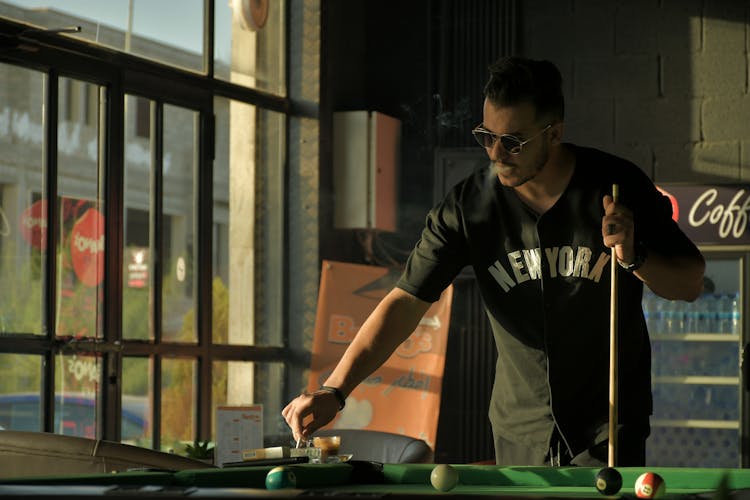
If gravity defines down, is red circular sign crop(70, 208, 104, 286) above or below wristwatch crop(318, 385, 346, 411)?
above

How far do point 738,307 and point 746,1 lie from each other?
1.64 m

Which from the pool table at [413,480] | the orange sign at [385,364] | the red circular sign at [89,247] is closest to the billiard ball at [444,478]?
the pool table at [413,480]

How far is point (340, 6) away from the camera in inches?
280

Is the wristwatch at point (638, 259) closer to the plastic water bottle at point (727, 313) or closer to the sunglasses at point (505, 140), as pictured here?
the sunglasses at point (505, 140)

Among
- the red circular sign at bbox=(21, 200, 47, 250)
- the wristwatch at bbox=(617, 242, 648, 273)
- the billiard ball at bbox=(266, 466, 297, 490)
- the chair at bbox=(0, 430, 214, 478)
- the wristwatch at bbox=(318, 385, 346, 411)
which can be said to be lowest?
the chair at bbox=(0, 430, 214, 478)

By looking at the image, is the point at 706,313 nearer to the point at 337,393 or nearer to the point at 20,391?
the point at 20,391

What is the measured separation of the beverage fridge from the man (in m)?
3.69

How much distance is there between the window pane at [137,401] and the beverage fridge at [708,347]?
280 cm

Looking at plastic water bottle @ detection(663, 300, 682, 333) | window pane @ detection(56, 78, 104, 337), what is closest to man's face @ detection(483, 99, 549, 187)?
window pane @ detection(56, 78, 104, 337)

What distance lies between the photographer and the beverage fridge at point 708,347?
21.6 feet

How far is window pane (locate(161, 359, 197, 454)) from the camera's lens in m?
5.81

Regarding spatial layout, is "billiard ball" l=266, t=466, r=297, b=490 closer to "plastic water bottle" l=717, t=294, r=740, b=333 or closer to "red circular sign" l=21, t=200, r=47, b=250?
"red circular sign" l=21, t=200, r=47, b=250

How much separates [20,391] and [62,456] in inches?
70.6

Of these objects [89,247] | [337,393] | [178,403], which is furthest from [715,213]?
[337,393]
